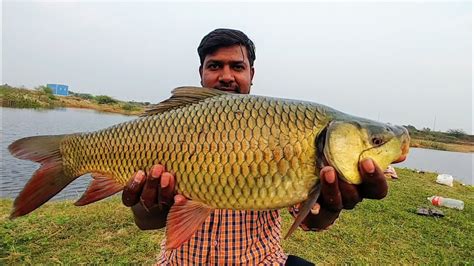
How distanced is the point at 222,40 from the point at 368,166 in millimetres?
1281

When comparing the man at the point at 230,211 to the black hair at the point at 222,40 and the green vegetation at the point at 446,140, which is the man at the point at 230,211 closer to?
the black hair at the point at 222,40

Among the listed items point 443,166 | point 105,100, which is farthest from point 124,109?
point 443,166

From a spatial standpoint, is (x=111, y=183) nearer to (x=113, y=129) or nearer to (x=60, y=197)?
(x=113, y=129)

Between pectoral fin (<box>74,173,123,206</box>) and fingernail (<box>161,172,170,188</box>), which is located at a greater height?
fingernail (<box>161,172,170,188</box>)

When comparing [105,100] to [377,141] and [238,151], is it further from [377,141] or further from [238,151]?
[377,141]

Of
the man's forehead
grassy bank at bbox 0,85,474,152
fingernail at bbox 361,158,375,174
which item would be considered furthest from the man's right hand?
grassy bank at bbox 0,85,474,152

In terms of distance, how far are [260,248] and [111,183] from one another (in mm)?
784

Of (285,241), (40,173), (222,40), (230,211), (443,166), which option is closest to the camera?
(40,173)

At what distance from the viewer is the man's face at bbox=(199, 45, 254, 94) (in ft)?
7.39

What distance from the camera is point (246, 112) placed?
56.3 inches

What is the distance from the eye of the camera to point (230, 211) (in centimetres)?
179

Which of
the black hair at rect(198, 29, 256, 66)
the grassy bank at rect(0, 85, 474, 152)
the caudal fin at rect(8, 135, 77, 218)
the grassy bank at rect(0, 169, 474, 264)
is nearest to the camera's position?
the caudal fin at rect(8, 135, 77, 218)

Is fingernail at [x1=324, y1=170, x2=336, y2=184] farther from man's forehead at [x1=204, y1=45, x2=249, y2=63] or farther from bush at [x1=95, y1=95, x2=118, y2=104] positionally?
bush at [x1=95, y1=95, x2=118, y2=104]

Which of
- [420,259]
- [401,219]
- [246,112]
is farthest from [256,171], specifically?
[401,219]
